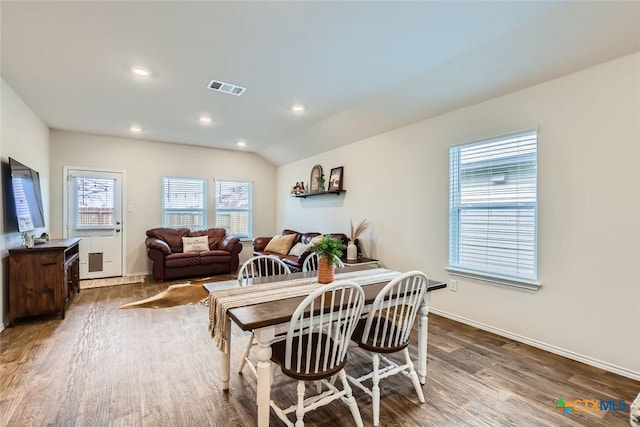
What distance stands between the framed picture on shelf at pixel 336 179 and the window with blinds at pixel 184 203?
2904 millimetres

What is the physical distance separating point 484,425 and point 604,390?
107 centimetres

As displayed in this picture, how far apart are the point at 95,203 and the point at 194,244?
72.9 inches

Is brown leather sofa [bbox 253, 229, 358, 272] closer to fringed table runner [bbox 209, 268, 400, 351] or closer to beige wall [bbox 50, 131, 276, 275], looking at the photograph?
beige wall [bbox 50, 131, 276, 275]

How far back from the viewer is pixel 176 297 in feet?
14.6

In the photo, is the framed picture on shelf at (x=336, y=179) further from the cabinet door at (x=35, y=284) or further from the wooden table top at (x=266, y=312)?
the cabinet door at (x=35, y=284)

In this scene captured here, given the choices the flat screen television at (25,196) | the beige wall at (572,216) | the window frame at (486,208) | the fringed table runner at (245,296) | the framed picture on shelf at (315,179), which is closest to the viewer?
the fringed table runner at (245,296)

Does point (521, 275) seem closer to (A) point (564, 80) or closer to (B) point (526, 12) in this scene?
(A) point (564, 80)

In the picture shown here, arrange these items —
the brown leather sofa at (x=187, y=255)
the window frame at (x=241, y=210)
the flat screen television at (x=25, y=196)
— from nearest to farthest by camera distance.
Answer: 1. the flat screen television at (x=25, y=196)
2. the brown leather sofa at (x=187, y=255)
3. the window frame at (x=241, y=210)

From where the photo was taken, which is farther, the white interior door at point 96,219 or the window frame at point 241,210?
the window frame at point 241,210

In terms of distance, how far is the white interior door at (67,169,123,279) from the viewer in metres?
5.45

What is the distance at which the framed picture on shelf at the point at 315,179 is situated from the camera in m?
5.77

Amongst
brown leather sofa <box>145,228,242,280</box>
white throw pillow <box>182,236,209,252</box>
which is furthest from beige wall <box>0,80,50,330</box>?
white throw pillow <box>182,236,209,252</box>

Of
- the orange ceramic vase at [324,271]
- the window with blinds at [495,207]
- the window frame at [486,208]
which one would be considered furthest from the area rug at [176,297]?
the window with blinds at [495,207]

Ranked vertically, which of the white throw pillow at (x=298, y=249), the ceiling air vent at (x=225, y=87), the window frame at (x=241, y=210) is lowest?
the white throw pillow at (x=298, y=249)
